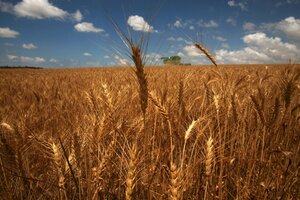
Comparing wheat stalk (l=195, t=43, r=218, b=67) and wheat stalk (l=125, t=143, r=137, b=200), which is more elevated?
wheat stalk (l=195, t=43, r=218, b=67)

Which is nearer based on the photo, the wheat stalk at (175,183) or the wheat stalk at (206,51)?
the wheat stalk at (175,183)

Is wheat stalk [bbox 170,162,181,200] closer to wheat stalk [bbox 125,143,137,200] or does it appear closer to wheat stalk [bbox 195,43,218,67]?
wheat stalk [bbox 125,143,137,200]

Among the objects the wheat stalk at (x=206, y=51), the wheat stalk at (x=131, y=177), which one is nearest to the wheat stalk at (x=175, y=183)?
the wheat stalk at (x=131, y=177)

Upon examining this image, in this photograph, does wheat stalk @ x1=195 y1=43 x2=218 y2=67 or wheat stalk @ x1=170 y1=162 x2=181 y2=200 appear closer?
wheat stalk @ x1=170 y1=162 x2=181 y2=200

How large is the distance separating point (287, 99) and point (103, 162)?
1.10 meters

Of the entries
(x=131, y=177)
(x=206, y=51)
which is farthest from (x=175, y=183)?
(x=206, y=51)

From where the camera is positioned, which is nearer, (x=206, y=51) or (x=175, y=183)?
(x=175, y=183)

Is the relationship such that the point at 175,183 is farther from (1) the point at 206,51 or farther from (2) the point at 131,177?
(1) the point at 206,51

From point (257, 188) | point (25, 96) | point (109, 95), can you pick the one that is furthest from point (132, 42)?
point (25, 96)

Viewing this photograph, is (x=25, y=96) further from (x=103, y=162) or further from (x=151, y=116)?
(x=103, y=162)

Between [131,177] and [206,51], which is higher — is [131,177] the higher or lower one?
the lower one

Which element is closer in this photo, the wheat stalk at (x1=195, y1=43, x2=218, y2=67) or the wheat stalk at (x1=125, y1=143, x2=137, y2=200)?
the wheat stalk at (x1=125, y1=143, x2=137, y2=200)

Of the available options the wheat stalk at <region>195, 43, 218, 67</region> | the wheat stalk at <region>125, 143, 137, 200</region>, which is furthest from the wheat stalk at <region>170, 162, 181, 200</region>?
the wheat stalk at <region>195, 43, 218, 67</region>

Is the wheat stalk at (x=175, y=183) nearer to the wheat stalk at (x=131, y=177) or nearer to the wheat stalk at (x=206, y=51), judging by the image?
the wheat stalk at (x=131, y=177)
